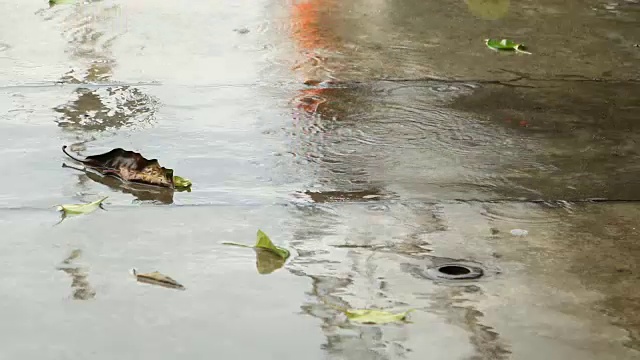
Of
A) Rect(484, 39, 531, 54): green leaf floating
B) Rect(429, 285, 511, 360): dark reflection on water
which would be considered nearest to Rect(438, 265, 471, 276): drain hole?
Rect(429, 285, 511, 360): dark reflection on water

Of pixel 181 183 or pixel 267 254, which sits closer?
pixel 267 254

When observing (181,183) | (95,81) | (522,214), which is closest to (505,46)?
(95,81)

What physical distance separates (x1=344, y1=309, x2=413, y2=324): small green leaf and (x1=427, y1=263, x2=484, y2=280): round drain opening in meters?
0.30

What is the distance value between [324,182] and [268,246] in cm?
70

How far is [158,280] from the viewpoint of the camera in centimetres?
311

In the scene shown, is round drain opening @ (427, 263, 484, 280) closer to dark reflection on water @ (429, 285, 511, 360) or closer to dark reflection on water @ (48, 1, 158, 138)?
dark reflection on water @ (429, 285, 511, 360)

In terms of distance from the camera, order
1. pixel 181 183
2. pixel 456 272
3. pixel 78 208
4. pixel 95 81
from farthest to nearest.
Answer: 1. pixel 95 81
2. pixel 181 183
3. pixel 78 208
4. pixel 456 272

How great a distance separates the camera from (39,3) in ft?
22.7

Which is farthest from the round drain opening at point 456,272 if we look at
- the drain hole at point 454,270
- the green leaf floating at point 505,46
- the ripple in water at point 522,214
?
the green leaf floating at point 505,46

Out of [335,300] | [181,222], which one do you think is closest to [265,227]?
[181,222]

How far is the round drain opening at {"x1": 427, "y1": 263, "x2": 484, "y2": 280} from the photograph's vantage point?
10.4 feet

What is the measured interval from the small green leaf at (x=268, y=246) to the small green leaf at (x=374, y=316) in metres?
0.44

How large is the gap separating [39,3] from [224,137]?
2.99 metres

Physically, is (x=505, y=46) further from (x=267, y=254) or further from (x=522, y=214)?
(x=267, y=254)
